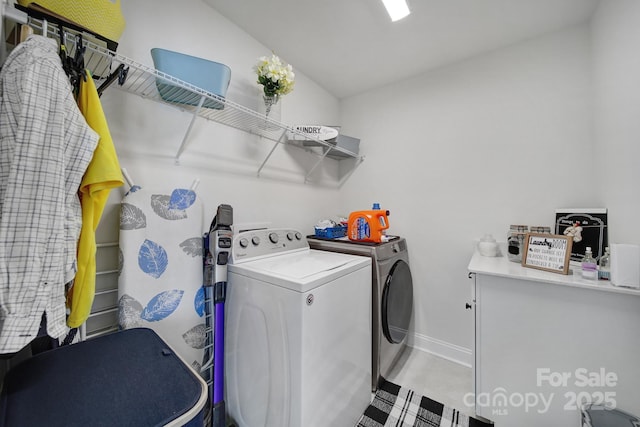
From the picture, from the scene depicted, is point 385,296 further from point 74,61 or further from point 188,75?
point 74,61

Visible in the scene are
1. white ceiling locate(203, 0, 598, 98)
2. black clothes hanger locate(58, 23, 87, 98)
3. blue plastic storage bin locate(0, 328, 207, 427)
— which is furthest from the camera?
white ceiling locate(203, 0, 598, 98)

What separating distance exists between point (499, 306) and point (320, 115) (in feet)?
7.33

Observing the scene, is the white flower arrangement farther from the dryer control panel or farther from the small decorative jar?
the small decorative jar

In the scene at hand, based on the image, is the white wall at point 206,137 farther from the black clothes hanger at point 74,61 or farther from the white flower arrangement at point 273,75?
the black clothes hanger at point 74,61

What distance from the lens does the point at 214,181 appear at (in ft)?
5.19

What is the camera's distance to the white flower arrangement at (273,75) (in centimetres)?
153

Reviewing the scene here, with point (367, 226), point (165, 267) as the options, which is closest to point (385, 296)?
point (367, 226)

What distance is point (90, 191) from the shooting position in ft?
2.69

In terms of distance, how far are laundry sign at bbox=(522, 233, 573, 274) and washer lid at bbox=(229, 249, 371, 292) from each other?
95cm

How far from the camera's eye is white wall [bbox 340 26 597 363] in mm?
1637

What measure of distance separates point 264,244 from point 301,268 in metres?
0.40

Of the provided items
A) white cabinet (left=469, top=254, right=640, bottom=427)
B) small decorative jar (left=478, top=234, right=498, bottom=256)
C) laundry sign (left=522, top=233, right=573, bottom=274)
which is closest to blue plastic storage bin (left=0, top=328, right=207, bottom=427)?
white cabinet (left=469, top=254, right=640, bottom=427)

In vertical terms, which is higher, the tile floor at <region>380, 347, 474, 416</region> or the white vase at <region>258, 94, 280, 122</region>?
the white vase at <region>258, 94, 280, 122</region>

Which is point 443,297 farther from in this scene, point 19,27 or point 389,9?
point 19,27
